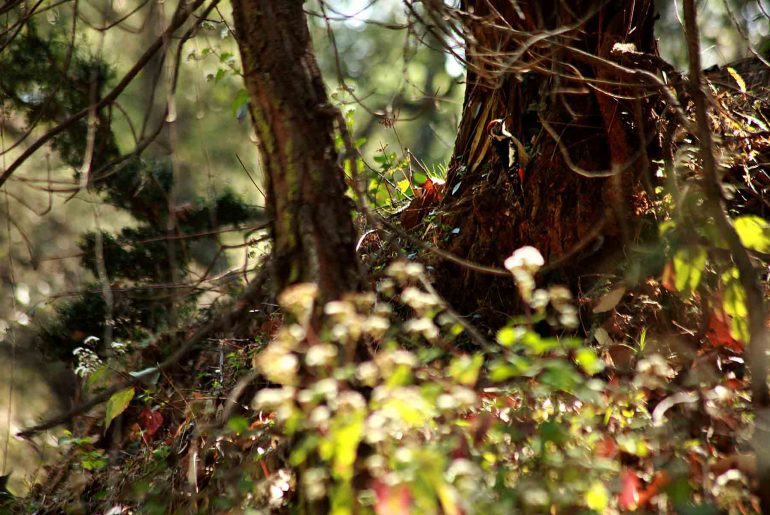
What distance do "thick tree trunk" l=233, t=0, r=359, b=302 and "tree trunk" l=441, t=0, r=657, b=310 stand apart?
844mm

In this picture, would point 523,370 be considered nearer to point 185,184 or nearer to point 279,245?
point 279,245

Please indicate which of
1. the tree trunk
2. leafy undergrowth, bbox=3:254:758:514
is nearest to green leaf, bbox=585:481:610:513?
leafy undergrowth, bbox=3:254:758:514

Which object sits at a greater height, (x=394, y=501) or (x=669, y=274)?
(x=669, y=274)

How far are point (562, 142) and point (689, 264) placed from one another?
104 cm

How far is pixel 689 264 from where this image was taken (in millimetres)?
1904

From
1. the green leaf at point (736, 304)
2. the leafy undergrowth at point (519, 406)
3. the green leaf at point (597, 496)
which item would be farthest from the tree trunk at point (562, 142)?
the green leaf at point (597, 496)

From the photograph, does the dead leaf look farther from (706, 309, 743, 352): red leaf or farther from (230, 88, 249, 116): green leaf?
(230, 88, 249, 116): green leaf

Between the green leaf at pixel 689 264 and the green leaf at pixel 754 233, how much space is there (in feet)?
0.37

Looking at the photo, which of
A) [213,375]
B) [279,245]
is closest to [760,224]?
[279,245]

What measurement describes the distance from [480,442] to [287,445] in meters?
0.54

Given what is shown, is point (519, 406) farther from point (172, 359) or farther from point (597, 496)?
point (172, 359)

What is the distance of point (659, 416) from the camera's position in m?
1.89

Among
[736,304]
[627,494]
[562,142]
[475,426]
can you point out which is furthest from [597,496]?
[562,142]

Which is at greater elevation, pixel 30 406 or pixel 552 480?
pixel 552 480
